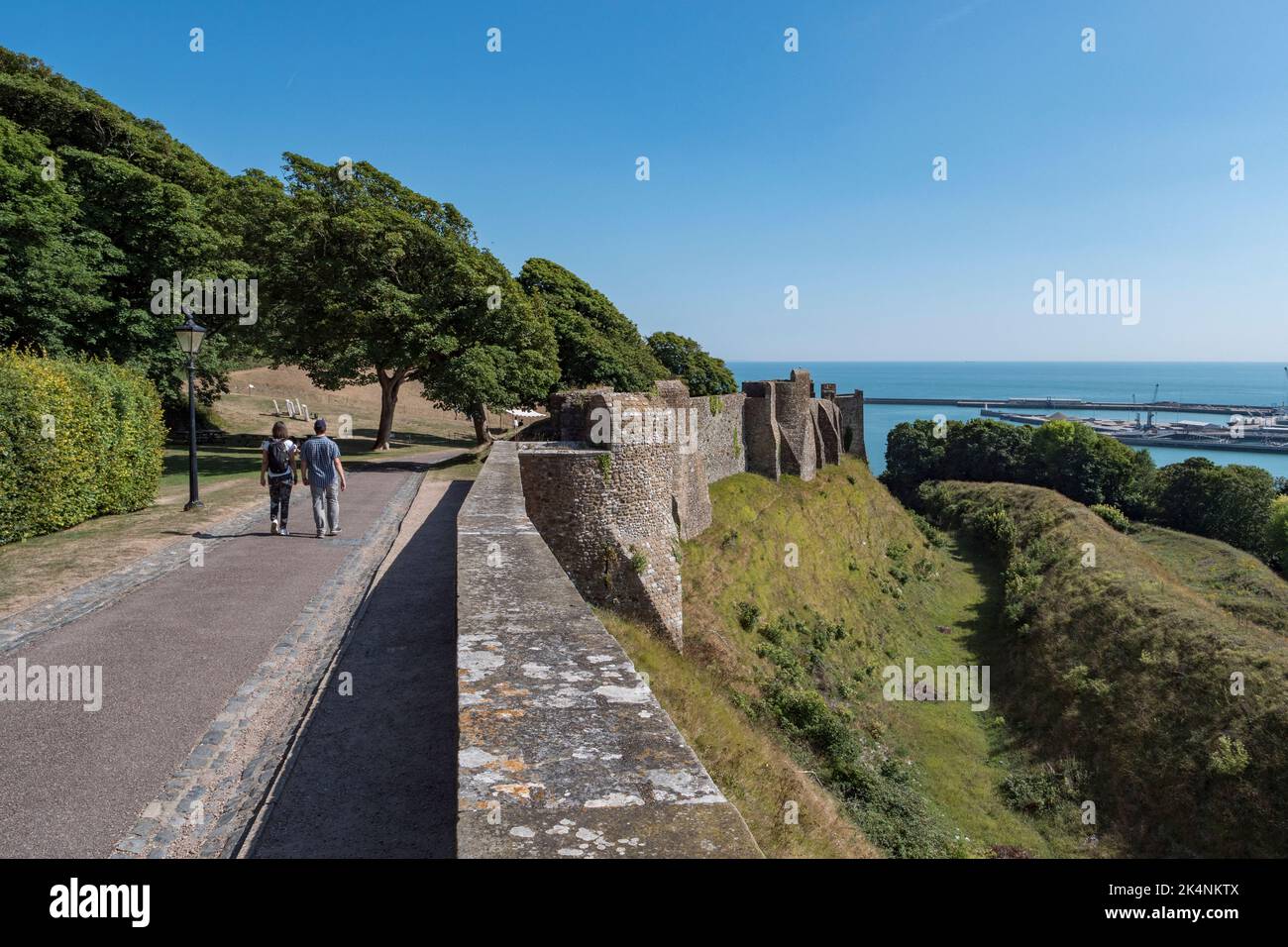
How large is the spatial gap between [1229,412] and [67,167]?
Answer: 693 ft

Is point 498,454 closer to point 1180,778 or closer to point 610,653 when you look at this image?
point 610,653

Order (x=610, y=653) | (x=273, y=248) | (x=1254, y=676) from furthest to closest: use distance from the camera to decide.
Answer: (x=273, y=248) < (x=1254, y=676) < (x=610, y=653)

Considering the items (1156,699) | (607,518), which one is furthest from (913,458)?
(607,518)

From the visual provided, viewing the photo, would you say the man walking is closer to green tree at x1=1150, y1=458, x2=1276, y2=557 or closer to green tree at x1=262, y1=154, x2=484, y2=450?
green tree at x1=262, y1=154, x2=484, y2=450

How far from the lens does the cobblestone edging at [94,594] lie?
7.73 metres

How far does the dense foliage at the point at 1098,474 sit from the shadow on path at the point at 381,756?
164 ft

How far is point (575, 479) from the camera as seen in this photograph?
14086 mm

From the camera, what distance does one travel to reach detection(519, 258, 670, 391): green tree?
4291 centimetres

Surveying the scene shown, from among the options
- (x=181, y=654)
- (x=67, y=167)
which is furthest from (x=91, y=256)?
(x=181, y=654)

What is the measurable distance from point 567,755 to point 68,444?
14351 millimetres
